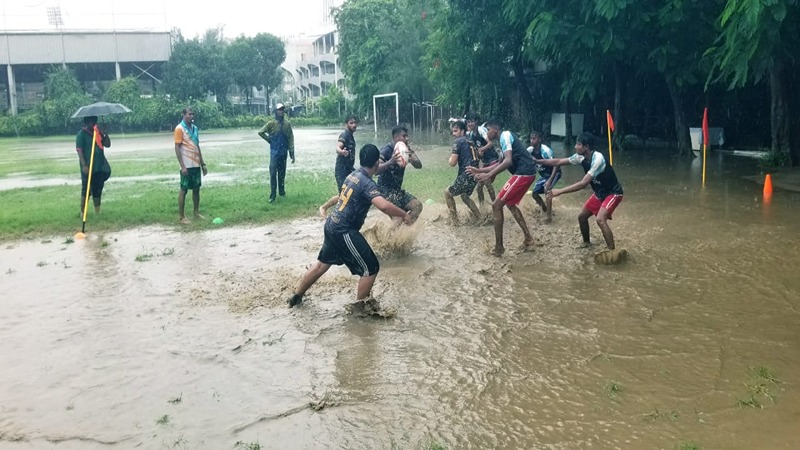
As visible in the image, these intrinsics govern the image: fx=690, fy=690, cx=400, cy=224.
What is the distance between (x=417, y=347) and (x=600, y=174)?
394 centimetres

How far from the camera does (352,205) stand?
6.85 metres

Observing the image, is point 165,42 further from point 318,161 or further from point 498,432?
point 498,432

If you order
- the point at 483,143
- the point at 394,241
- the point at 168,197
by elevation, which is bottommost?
the point at 394,241

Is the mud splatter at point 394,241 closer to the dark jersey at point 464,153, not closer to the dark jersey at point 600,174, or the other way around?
the dark jersey at point 464,153

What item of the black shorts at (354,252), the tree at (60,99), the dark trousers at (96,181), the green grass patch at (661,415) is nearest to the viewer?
the green grass patch at (661,415)

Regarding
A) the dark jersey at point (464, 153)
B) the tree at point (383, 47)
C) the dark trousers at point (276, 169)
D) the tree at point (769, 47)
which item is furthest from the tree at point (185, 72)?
the dark jersey at point (464, 153)

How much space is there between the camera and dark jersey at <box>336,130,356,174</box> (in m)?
10.9

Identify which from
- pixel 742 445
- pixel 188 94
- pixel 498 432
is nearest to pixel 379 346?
pixel 498 432

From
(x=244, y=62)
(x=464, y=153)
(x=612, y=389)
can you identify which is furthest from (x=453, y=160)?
(x=244, y=62)

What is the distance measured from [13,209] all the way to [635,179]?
13.5 m

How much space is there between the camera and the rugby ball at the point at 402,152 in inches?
354

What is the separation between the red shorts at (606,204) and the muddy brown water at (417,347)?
0.66m

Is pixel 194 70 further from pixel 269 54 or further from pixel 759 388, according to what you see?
pixel 759 388

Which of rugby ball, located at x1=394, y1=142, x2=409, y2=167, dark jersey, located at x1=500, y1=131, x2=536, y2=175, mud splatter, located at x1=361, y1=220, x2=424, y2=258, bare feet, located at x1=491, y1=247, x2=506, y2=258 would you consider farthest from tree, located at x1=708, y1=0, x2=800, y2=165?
mud splatter, located at x1=361, y1=220, x2=424, y2=258
